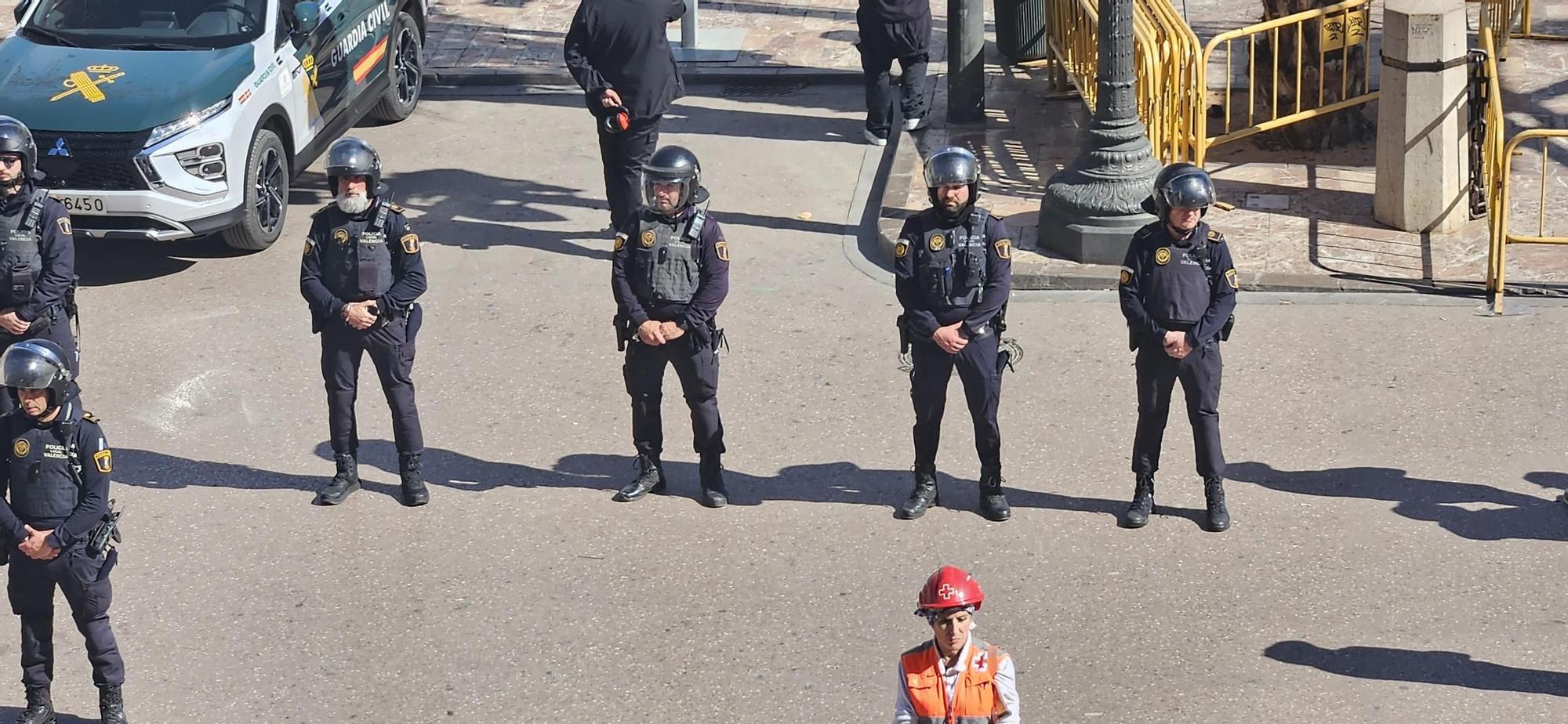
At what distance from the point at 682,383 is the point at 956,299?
1.34 m

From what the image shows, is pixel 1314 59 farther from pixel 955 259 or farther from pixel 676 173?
pixel 676 173

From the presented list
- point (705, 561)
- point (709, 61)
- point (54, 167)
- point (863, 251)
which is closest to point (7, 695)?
A: point (705, 561)

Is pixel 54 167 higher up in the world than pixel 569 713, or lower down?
higher up

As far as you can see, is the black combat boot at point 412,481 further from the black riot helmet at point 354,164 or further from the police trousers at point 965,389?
the police trousers at point 965,389

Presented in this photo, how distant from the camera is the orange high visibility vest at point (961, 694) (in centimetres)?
510

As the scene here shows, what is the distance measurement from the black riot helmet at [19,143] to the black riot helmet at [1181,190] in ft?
16.9

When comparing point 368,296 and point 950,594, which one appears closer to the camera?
point 950,594

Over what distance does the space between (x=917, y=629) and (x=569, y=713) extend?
4.73ft

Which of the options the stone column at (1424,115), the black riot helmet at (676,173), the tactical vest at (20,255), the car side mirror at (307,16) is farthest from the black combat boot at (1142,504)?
the car side mirror at (307,16)

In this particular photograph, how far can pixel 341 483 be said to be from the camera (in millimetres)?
8664

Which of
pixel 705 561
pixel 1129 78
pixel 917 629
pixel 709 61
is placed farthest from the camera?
pixel 709 61

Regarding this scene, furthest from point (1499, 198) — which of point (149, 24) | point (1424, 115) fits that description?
point (149, 24)

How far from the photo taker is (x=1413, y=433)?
8781 millimetres

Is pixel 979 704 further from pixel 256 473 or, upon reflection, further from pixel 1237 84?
pixel 1237 84
